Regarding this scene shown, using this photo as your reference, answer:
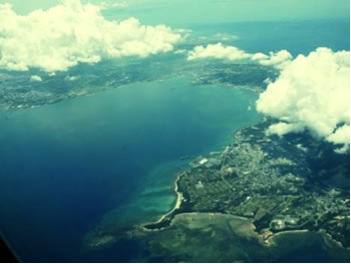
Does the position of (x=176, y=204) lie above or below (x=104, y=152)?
below

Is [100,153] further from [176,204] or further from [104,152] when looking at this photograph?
[176,204]

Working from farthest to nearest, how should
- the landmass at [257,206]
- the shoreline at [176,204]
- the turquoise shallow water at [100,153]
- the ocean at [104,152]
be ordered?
the turquoise shallow water at [100,153] < the shoreline at [176,204] < the ocean at [104,152] < the landmass at [257,206]

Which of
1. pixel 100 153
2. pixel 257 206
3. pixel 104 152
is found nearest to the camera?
pixel 257 206

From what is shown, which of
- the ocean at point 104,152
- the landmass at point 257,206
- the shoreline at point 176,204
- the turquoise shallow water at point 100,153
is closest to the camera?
the landmass at point 257,206

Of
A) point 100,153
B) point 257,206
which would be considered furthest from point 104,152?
point 257,206

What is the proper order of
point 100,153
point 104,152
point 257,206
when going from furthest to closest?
point 104,152, point 100,153, point 257,206

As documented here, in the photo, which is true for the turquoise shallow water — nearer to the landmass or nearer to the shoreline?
the shoreline

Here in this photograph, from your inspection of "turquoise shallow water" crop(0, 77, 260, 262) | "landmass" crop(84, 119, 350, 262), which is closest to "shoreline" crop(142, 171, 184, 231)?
"landmass" crop(84, 119, 350, 262)

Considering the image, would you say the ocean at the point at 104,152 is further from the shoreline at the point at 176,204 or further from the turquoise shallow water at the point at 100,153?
the shoreline at the point at 176,204

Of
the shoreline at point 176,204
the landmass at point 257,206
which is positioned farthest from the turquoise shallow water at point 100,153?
the landmass at point 257,206
